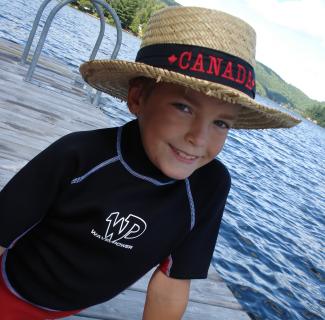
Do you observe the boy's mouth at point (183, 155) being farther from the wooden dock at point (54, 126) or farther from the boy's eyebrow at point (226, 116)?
the wooden dock at point (54, 126)

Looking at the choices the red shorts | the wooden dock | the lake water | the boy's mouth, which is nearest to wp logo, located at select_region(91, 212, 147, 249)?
the boy's mouth

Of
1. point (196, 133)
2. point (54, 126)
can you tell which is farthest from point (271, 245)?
point (196, 133)

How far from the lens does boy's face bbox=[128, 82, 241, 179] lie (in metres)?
1.42

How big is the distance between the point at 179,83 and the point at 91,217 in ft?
1.87

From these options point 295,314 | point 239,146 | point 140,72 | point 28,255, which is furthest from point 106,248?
point 239,146

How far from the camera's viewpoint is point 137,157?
4.89ft

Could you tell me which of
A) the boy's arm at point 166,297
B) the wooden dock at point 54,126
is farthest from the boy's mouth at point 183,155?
the wooden dock at point 54,126

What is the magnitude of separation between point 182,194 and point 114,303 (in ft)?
3.20

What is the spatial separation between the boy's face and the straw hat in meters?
0.09

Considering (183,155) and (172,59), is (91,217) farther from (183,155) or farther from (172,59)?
(172,59)

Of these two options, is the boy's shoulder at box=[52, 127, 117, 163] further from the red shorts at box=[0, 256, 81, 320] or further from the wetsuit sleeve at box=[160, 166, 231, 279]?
the red shorts at box=[0, 256, 81, 320]

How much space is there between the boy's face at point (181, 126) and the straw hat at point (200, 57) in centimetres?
9

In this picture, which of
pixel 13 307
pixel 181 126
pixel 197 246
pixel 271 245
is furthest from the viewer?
pixel 271 245

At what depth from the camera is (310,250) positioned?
8953mm
